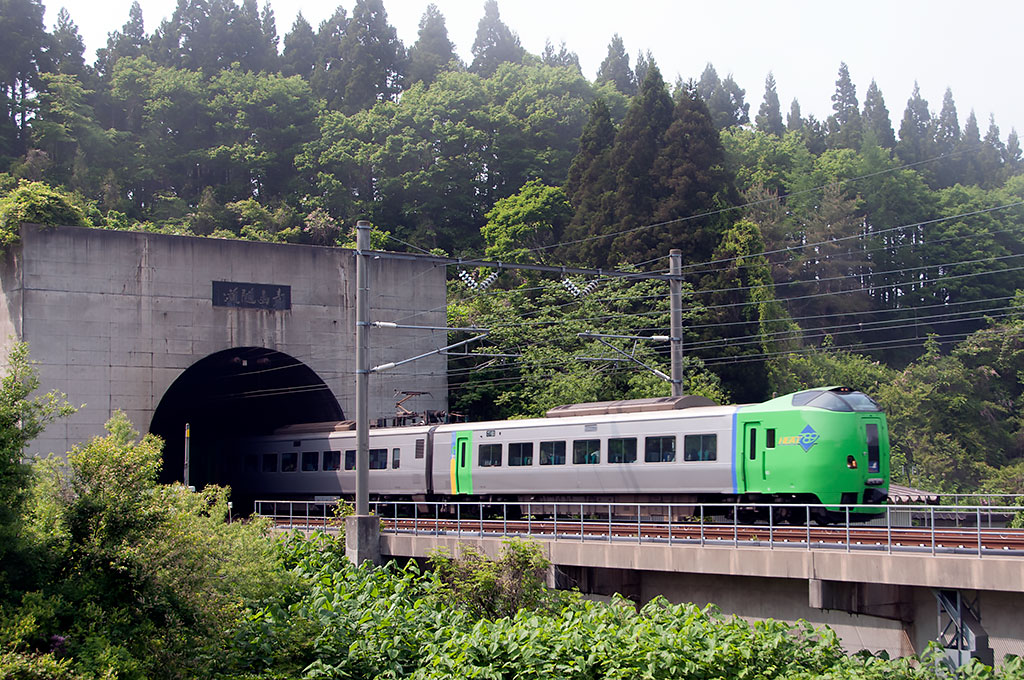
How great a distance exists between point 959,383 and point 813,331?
16.7m

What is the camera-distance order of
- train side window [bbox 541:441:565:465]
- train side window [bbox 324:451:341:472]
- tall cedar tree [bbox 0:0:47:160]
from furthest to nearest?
tall cedar tree [bbox 0:0:47:160], train side window [bbox 324:451:341:472], train side window [bbox 541:441:565:465]

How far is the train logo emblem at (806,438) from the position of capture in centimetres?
2441

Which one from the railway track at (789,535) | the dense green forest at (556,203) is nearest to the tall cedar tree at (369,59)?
the dense green forest at (556,203)

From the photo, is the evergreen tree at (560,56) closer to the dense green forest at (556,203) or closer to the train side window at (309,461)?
the dense green forest at (556,203)

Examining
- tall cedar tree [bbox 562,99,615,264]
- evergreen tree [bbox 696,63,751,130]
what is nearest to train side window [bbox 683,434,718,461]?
tall cedar tree [bbox 562,99,615,264]

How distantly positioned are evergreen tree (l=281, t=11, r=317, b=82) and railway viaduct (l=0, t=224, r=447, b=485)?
6436cm

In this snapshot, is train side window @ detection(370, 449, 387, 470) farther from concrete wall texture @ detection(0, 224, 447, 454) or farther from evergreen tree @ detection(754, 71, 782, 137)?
evergreen tree @ detection(754, 71, 782, 137)

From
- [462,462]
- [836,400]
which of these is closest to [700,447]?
[836,400]

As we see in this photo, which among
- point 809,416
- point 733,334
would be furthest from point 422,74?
point 809,416

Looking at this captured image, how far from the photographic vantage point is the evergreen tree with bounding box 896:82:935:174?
117625 millimetres

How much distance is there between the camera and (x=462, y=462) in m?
33.6

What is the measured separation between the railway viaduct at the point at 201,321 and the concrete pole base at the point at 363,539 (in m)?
14.4

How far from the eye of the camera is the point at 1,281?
38938 millimetres

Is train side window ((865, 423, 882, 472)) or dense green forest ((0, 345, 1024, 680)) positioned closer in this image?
dense green forest ((0, 345, 1024, 680))
